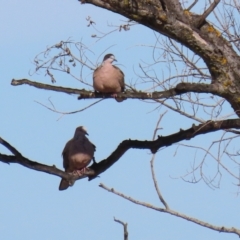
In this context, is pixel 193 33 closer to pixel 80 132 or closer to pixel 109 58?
pixel 80 132

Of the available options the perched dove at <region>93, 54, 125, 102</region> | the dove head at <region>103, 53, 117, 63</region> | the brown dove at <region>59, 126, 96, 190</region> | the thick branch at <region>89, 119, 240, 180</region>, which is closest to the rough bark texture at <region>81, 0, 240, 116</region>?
the thick branch at <region>89, 119, 240, 180</region>

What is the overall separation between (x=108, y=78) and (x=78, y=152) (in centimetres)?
97

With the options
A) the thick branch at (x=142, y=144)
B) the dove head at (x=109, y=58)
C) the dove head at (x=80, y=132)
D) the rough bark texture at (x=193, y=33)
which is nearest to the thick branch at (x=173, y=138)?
the thick branch at (x=142, y=144)

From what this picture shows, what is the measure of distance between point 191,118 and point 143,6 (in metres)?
2.47

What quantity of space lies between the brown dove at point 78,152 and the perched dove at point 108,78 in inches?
20.6

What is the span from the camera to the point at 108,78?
7.29 m

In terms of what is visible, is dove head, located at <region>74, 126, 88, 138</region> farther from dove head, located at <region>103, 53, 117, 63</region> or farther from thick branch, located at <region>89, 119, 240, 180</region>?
thick branch, located at <region>89, 119, 240, 180</region>

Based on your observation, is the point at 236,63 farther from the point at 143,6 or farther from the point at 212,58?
the point at 143,6

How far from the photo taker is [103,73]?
24.5 ft

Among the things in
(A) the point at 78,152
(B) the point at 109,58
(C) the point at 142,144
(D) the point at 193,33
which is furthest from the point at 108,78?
(D) the point at 193,33

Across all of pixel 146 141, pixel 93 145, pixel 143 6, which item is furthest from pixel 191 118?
pixel 143 6

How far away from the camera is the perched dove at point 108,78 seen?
7262mm

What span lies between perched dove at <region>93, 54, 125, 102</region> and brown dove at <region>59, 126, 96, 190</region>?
522 millimetres

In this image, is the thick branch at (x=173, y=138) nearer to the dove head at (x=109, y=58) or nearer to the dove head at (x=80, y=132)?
the dove head at (x=80, y=132)
